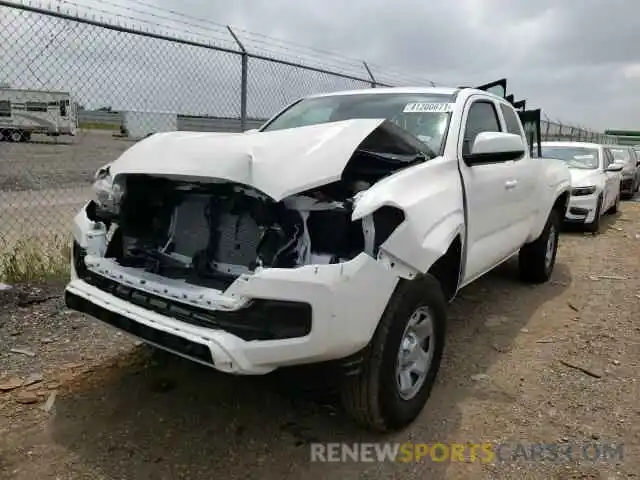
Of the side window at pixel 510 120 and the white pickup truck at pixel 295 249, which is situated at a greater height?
the side window at pixel 510 120

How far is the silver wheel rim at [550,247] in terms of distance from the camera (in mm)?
5758

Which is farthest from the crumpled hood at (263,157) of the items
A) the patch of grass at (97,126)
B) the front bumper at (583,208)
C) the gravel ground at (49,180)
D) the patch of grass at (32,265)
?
the front bumper at (583,208)

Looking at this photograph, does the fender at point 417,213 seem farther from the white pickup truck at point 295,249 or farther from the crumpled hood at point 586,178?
the crumpled hood at point 586,178

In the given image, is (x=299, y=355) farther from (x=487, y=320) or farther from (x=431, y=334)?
(x=487, y=320)

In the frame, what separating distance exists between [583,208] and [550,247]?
4.01 m

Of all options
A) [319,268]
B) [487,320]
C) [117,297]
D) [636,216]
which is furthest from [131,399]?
[636,216]

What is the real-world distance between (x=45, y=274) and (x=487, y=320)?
397cm

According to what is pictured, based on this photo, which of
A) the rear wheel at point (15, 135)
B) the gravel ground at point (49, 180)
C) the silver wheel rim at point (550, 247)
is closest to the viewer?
the silver wheel rim at point (550, 247)

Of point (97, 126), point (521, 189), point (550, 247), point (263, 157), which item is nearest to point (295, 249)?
point (263, 157)

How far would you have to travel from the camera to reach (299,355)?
2.35 meters

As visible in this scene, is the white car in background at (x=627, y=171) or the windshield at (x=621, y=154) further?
the windshield at (x=621, y=154)

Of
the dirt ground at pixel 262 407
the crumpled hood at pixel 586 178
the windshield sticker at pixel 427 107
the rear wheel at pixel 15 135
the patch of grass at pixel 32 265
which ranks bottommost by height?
the dirt ground at pixel 262 407

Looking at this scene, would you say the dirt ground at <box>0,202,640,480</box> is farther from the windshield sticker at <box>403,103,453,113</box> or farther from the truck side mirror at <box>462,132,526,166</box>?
the windshield sticker at <box>403,103,453,113</box>

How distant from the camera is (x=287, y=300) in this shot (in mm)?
2303
